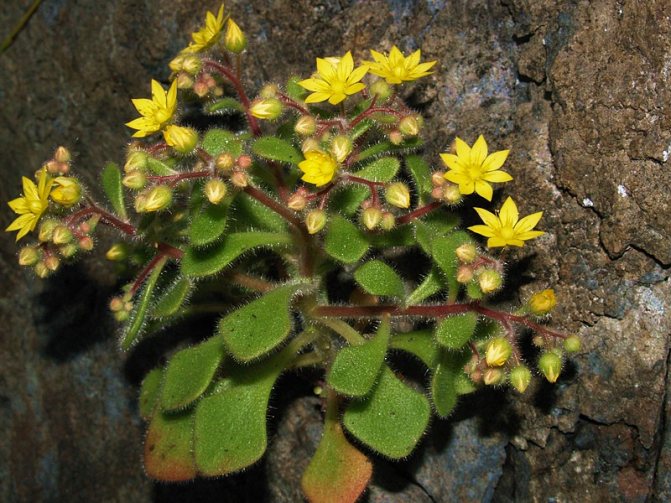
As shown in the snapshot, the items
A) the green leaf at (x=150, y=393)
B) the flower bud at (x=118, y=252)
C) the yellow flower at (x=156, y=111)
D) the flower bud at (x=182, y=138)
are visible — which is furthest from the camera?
the green leaf at (x=150, y=393)

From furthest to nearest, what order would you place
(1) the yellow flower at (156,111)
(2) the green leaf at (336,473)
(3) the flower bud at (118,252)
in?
(3) the flower bud at (118,252) → (2) the green leaf at (336,473) → (1) the yellow flower at (156,111)

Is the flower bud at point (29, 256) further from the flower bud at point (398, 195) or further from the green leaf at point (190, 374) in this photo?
the flower bud at point (398, 195)

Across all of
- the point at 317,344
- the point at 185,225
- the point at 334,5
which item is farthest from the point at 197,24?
the point at 317,344

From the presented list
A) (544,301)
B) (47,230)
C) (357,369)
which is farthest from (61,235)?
(544,301)

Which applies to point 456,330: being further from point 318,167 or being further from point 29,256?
point 29,256

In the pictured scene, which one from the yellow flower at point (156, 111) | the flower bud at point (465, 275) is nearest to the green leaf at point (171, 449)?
the yellow flower at point (156, 111)

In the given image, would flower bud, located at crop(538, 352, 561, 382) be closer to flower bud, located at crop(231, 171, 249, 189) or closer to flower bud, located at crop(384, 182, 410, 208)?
flower bud, located at crop(384, 182, 410, 208)
